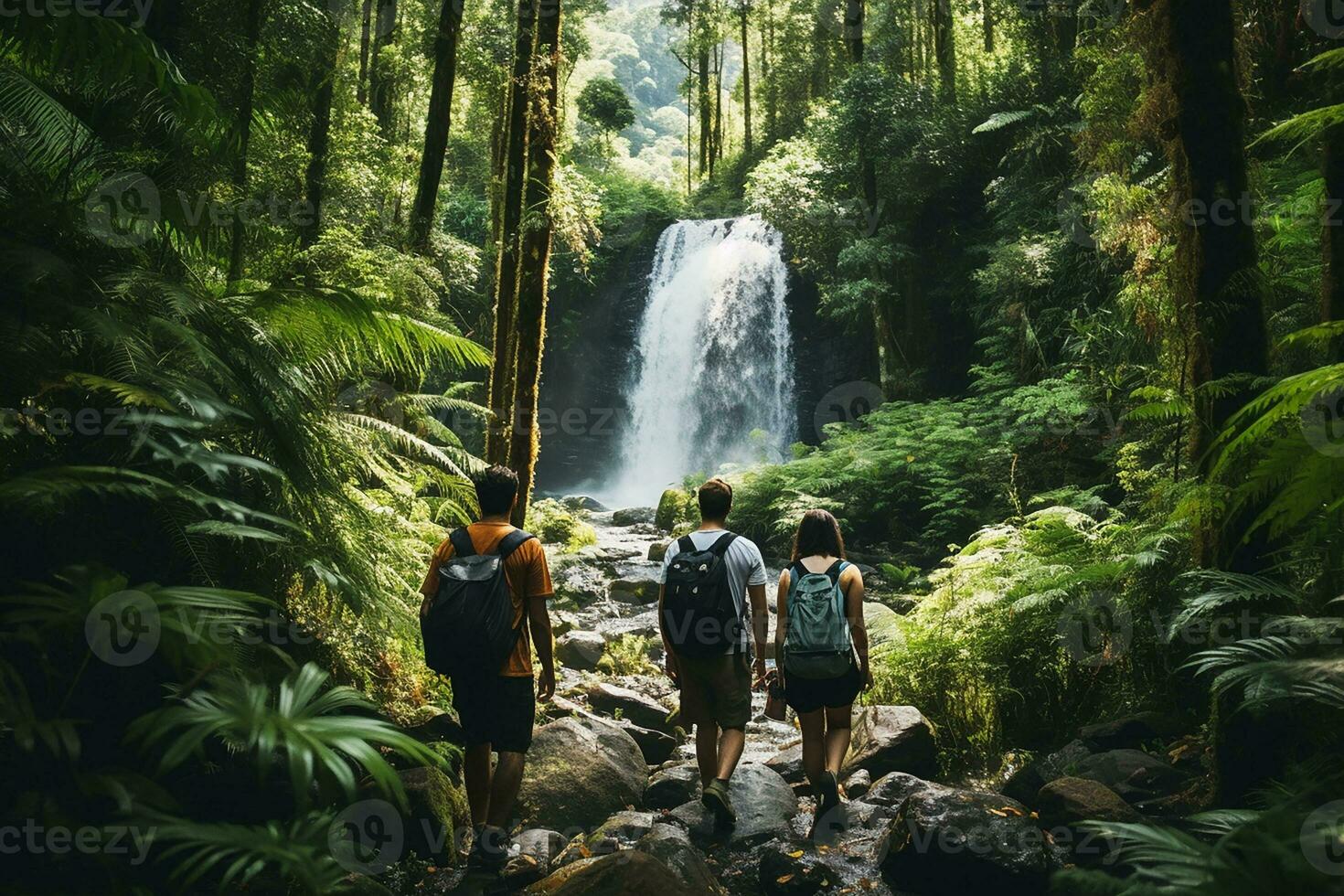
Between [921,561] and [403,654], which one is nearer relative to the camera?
[403,654]

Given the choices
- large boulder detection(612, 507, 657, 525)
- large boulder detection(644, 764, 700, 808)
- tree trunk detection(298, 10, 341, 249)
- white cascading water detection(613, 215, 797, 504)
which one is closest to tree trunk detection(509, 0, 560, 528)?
large boulder detection(644, 764, 700, 808)

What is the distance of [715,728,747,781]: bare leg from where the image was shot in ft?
14.8

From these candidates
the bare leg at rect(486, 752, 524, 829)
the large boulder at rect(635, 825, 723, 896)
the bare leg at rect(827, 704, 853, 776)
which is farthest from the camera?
the bare leg at rect(827, 704, 853, 776)

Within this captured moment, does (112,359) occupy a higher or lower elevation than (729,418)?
lower

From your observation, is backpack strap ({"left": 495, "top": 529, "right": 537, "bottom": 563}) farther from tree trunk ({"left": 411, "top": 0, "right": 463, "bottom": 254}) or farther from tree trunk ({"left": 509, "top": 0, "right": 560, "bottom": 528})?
tree trunk ({"left": 411, "top": 0, "right": 463, "bottom": 254})

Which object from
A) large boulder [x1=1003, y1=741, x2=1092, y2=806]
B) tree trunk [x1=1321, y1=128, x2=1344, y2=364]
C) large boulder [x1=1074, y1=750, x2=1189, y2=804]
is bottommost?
large boulder [x1=1003, y1=741, x2=1092, y2=806]

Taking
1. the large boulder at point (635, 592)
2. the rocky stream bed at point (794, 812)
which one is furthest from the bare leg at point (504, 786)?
the large boulder at point (635, 592)

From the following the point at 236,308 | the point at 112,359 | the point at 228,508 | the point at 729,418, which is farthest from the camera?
the point at 729,418

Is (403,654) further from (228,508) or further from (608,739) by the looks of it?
(228,508)

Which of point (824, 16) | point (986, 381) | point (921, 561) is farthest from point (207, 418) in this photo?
point (824, 16)

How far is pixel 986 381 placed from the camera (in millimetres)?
14500

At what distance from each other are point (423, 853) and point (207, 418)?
7.68 ft

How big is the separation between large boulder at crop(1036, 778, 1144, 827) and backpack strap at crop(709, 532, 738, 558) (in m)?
2.01

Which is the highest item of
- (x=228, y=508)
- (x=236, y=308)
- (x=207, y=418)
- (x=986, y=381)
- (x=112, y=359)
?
(x=986, y=381)
